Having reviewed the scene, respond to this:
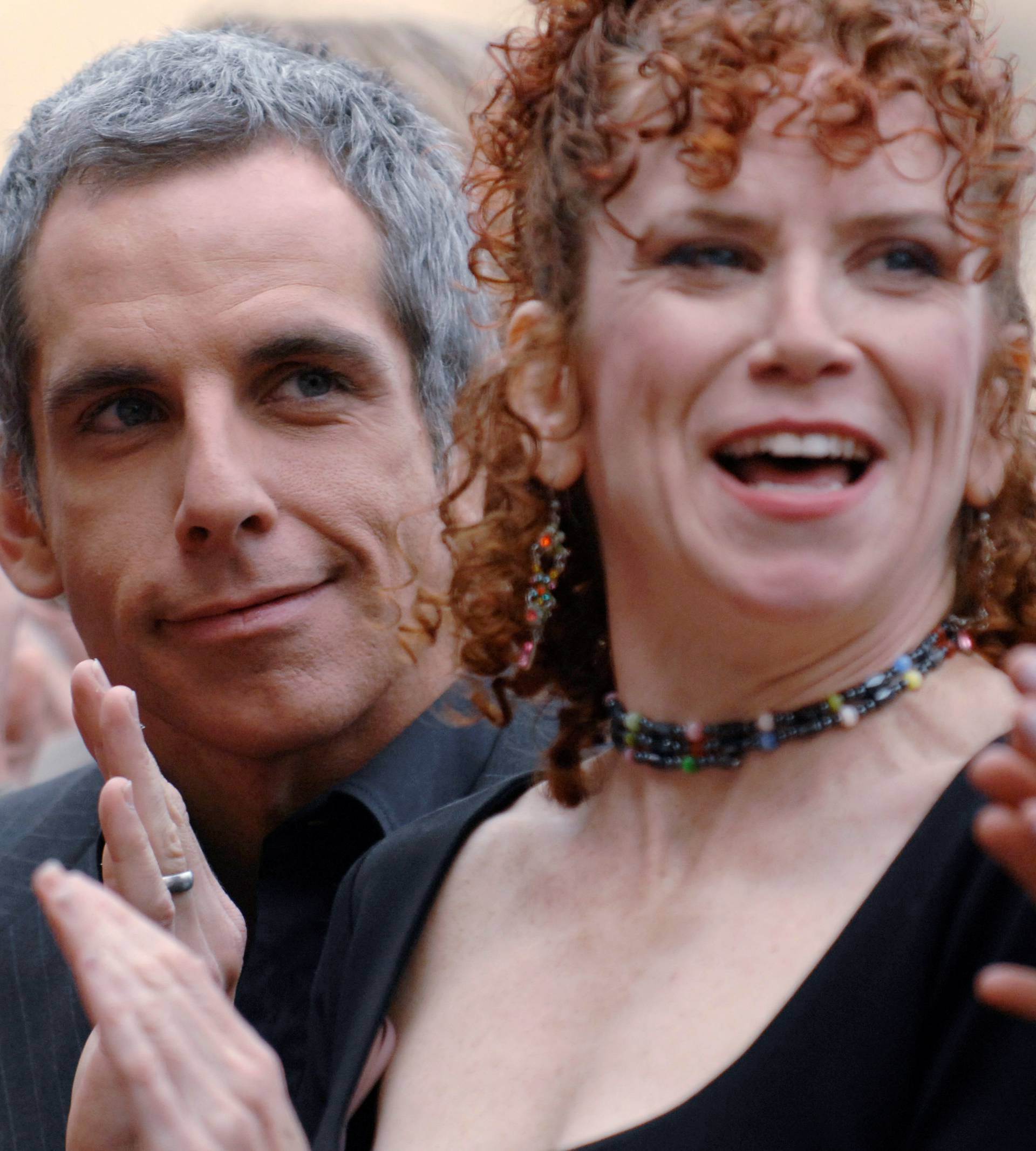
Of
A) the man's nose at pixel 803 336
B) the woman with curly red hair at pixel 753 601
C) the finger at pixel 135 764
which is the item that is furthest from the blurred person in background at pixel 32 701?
the man's nose at pixel 803 336

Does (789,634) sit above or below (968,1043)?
above

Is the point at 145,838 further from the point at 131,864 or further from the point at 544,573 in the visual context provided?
the point at 544,573

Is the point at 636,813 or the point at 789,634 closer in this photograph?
the point at 789,634

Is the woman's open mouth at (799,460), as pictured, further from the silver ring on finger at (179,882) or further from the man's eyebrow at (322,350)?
the man's eyebrow at (322,350)

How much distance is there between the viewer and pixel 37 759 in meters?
3.67

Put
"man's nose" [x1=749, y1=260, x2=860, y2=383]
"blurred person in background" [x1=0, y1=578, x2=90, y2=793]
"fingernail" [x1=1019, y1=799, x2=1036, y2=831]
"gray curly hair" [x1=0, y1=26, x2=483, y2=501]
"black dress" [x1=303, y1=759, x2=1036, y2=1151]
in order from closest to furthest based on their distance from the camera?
1. "fingernail" [x1=1019, y1=799, x2=1036, y2=831]
2. "black dress" [x1=303, y1=759, x2=1036, y2=1151]
3. "man's nose" [x1=749, y1=260, x2=860, y2=383]
4. "gray curly hair" [x1=0, y1=26, x2=483, y2=501]
5. "blurred person in background" [x1=0, y1=578, x2=90, y2=793]

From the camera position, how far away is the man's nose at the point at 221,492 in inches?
92.6

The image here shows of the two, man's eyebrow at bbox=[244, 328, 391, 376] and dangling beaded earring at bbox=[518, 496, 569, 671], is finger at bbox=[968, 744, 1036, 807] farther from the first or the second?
man's eyebrow at bbox=[244, 328, 391, 376]

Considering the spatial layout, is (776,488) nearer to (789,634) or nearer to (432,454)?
(789,634)

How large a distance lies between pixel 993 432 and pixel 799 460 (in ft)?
0.61

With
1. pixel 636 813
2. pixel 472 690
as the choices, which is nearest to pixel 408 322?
pixel 472 690

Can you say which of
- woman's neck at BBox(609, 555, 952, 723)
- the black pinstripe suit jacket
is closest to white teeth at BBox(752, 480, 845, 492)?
woman's neck at BBox(609, 555, 952, 723)

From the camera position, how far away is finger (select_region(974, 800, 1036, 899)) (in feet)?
3.82

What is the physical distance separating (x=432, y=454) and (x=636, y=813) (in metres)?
0.99
